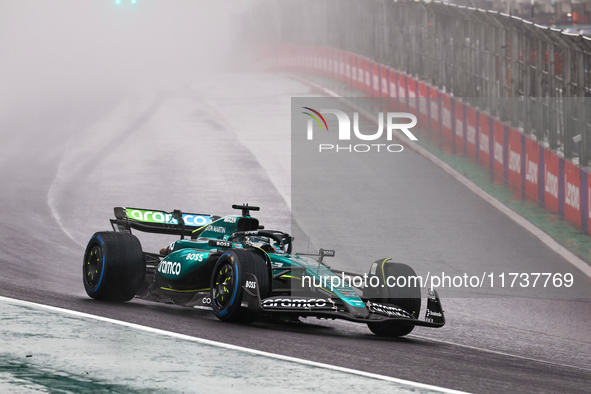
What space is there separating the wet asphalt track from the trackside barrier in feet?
3.35

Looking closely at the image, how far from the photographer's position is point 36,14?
86.2m

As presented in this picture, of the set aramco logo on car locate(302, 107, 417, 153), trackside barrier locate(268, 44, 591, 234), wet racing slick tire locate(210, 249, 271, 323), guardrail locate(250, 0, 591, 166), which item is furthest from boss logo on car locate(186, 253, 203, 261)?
aramco logo on car locate(302, 107, 417, 153)

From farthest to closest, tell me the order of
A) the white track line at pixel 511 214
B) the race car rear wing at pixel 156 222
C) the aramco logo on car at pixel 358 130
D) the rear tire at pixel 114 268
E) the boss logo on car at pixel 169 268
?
the aramco logo on car at pixel 358 130
the white track line at pixel 511 214
the race car rear wing at pixel 156 222
the rear tire at pixel 114 268
the boss logo on car at pixel 169 268

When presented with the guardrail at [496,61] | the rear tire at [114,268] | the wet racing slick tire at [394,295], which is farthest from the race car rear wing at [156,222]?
the guardrail at [496,61]

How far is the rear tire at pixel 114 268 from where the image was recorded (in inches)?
376

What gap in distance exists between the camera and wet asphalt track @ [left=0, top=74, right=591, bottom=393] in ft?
24.6

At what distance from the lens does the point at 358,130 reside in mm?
26984

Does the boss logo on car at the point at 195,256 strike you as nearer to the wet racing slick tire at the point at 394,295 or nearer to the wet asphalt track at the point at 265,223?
the wet asphalt track at the point at 265,223

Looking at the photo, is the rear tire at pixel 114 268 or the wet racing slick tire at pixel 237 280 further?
the rear tire at pixel 114 268

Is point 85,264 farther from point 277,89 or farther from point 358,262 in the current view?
point 277,89

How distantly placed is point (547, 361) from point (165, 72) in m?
55.9

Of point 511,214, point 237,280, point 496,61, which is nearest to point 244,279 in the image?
point 237,280

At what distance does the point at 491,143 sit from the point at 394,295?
12.3m

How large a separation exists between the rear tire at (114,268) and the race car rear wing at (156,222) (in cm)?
80
